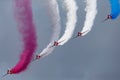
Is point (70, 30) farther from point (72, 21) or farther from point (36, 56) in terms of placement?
point (36, 56)

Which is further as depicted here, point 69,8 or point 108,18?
point 108,18

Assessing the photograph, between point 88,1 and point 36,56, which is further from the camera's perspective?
point 36,56

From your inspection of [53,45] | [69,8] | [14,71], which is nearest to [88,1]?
[69,8]

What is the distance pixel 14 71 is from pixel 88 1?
19866mm

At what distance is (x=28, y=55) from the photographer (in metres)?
101

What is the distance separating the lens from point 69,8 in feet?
318

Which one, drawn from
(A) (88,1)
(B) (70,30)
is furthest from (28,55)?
(A) (88,1)

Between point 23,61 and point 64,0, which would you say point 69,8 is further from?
point 23,61

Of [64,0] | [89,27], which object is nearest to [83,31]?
[89,27]

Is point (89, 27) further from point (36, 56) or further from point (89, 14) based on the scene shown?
point (36, 56)

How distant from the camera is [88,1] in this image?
97.5 m

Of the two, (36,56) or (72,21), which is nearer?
(72,21)

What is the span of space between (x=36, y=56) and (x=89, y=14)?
1410 cm

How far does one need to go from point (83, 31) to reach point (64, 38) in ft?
13.9
